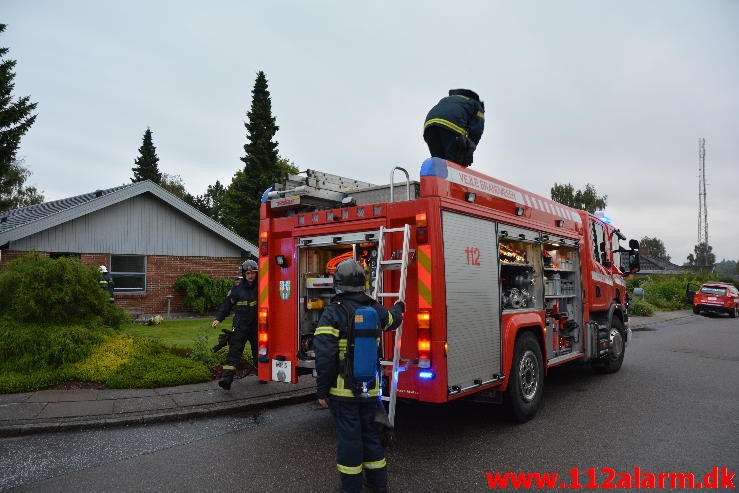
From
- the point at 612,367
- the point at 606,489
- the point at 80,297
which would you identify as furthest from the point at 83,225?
the point at 606,489

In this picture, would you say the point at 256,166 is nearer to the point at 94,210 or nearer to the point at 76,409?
the point at 94,210

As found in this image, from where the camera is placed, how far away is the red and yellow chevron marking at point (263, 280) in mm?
5762

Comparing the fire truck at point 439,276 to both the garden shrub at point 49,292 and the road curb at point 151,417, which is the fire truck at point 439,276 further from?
the garden shrub at point 49,292

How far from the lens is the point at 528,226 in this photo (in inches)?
238

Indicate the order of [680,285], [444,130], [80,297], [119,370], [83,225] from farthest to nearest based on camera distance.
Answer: [680,285] → [83,225] → [80,297] → [119,370] → [444,130]

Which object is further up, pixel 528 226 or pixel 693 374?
pixel 528 226

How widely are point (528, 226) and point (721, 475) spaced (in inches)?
118

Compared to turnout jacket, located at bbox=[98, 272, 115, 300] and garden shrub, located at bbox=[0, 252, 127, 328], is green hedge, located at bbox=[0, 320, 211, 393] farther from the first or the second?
turnout jacket, located at bbox=[98, 272, 115, 300]

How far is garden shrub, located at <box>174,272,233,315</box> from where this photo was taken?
54.6ft

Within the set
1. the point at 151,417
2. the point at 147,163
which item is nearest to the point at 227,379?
the point at 151,417

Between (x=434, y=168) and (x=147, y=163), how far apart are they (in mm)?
53163

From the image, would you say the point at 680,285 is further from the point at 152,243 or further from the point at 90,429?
the point at 90,429

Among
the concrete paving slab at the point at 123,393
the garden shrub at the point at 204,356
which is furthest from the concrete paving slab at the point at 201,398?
the garden shrub at the point at 204,356

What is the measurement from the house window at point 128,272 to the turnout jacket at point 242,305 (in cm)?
1056
